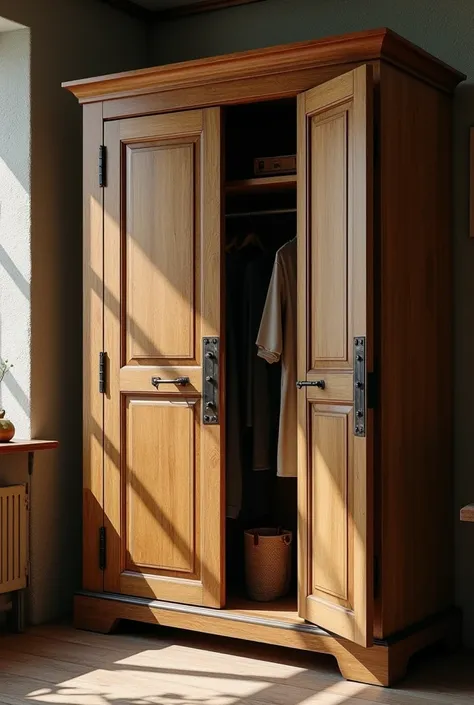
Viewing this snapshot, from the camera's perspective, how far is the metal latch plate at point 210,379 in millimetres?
3711

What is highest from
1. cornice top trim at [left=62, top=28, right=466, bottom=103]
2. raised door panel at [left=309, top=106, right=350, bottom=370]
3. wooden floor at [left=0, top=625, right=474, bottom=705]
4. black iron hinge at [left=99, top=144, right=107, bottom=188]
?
cornice top trim at [left=62, top=28, right=466, bottom=103]

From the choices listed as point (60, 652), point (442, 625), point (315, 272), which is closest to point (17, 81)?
point (315, 272)

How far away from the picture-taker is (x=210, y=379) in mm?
3721

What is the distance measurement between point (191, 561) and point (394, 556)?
83 centimetres

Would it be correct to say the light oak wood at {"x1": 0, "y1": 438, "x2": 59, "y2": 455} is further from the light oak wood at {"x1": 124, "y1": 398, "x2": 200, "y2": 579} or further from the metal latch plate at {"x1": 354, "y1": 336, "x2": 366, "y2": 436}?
the metal latch plate at {"x1": 354, "y1": 336, "x2": 366, "y2": 436}

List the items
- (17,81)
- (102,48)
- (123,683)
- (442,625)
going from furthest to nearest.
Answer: (102,48)
(17,81)
(442,625)
(123,683)

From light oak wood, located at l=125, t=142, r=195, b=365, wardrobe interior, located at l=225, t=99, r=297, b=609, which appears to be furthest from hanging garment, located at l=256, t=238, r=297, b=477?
light oak wood, located at l=125, t=142, r=195, b=365

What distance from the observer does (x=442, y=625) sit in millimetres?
3645

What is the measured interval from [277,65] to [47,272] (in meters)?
1.32

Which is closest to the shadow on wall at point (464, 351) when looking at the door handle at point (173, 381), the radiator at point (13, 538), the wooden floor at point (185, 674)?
the wooden floor at point (185, 674)

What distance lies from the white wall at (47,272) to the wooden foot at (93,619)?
19 centimetres

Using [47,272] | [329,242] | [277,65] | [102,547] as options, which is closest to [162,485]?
[102,547]

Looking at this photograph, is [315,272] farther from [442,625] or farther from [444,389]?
[442,625]

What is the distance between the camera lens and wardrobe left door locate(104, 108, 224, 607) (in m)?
3.72
